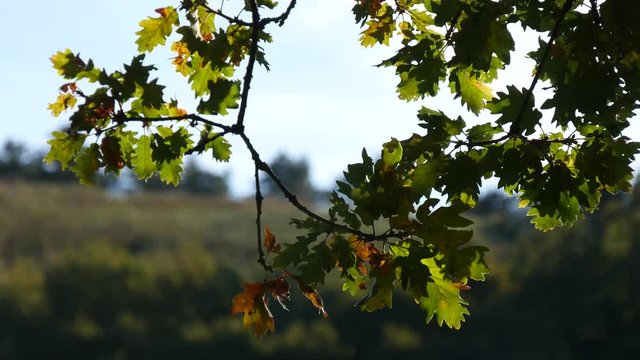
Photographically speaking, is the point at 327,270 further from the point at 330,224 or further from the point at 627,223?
the point at 627,223

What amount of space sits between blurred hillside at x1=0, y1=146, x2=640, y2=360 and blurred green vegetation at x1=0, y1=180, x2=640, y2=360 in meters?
0.05

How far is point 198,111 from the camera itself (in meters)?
3.26

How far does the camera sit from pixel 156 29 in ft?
11.3

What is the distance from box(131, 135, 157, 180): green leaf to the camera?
325 cm

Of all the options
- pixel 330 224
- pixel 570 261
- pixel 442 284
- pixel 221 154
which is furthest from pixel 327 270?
pixel 570 261

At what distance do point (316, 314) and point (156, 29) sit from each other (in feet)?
135

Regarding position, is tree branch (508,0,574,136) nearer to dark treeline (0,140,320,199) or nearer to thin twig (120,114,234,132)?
thin twig (120,114,234,132)

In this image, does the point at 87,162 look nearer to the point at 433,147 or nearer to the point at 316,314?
the point at 433,147

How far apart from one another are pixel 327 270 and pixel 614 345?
4045 cm

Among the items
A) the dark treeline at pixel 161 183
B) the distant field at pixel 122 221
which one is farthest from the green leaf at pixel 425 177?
the dark treeline at pixel 161 183

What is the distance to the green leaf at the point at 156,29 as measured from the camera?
343cm

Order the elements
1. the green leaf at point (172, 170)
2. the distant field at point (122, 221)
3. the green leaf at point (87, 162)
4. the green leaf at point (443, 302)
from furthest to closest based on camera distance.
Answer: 1. the distant field at point (122, 221)
2. the green leaf at point (172, 170)
3. the green leaf at point (87, 162)
4. the green leaf at point (443, 302)

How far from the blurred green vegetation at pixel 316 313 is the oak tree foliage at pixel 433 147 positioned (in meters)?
37.6

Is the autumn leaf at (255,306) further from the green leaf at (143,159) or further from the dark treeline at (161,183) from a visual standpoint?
the dark treeline at (161,183)
